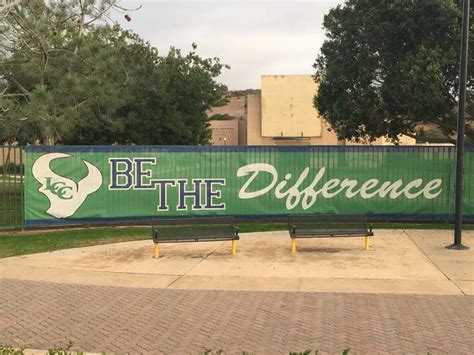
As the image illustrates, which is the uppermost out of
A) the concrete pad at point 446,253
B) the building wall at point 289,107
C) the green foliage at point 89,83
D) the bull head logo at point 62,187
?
the building wall at point 289,107

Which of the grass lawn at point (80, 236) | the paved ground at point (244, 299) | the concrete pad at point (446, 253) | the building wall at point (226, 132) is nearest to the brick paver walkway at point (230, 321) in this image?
the paved ground at point (244, 299)

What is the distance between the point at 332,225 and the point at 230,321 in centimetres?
503

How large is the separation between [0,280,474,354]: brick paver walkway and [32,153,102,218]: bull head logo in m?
5.75

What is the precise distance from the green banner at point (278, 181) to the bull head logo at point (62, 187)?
0.49m

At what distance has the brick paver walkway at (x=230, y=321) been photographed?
5500 mm

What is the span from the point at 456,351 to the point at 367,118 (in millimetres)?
13407

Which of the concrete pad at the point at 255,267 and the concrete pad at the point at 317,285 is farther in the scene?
the concrete pad at the point at 255,267

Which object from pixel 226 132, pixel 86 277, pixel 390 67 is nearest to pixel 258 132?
pixel 226 132

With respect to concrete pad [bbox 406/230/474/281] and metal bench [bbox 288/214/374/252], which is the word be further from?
concrete pad [bbox 406/230/474/281]

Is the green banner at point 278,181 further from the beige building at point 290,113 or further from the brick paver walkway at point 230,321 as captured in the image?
the beige building at point 290,113

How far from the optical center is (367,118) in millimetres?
17922

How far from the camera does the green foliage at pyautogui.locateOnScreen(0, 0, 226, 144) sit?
10.0m

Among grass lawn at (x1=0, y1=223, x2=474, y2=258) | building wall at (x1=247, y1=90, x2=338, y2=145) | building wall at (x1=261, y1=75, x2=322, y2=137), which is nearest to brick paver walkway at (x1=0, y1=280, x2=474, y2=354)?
grass lawn at (x1=0, y1=223, x2=474, y2=258)

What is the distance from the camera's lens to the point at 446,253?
10.4 m
